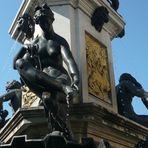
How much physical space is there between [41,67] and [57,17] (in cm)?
168

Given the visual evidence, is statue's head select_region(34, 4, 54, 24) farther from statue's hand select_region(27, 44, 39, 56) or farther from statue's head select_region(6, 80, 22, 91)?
statue's head select_region(6, 80, 22, 91)

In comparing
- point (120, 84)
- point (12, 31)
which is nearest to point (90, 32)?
point (120, 84)

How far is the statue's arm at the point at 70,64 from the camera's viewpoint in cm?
614

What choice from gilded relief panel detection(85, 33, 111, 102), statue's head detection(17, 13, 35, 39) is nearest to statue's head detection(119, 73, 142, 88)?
gilded relief panel detection(85, 33, 111, 102)

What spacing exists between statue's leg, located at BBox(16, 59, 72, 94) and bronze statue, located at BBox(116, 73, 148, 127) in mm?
2645

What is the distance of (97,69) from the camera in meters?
8.22

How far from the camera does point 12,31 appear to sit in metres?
9.44

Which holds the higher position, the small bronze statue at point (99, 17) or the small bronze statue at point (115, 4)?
the small bronze statue at point (115, 4)

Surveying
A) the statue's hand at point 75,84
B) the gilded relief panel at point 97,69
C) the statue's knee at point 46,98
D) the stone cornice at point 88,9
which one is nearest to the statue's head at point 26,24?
the stone cornice at point 88,9

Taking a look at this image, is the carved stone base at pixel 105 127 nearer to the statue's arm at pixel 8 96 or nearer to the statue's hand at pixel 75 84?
the statue's hand at pixel 75 84

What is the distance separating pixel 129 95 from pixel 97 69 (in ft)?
2.78

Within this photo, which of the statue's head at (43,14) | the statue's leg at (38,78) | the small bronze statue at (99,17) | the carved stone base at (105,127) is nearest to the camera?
the statue's leg at (38,78)

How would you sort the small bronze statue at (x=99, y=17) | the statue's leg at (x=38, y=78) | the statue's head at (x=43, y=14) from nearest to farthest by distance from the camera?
1. the statue's leg at (x=38, y=78)
2. the statue's head at (x=43, y=14)
3. the small bronze statue at (x=99, y=17)

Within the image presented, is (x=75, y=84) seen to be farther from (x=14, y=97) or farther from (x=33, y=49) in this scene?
(x=14, y=97)
